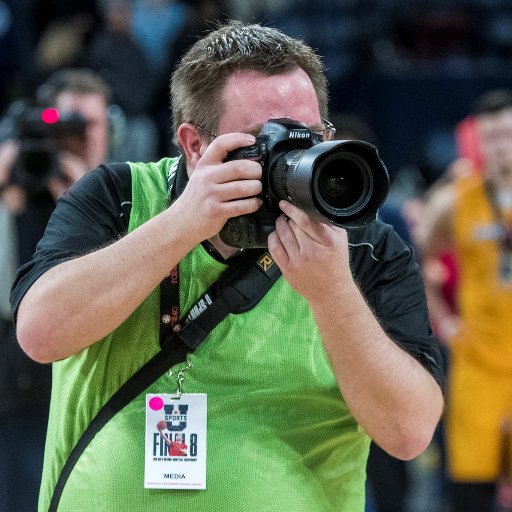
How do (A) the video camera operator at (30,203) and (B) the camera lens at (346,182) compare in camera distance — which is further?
(A) the video camera operator at (30,203)

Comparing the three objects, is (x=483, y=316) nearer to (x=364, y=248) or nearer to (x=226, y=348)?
(x=364, y=248)

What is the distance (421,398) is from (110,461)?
631 mm

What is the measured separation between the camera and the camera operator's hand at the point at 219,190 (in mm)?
2219

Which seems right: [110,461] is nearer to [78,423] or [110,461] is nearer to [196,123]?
[78,423]

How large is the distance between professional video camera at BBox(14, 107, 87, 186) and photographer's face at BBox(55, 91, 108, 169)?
32 mm

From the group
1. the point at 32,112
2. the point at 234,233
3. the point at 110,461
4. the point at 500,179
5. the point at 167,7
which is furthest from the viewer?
the point at 167,7

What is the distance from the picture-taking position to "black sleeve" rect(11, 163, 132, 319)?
242cm

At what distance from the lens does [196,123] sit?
2.51 meters

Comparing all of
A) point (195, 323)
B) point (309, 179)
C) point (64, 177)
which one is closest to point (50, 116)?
point (64, 177)

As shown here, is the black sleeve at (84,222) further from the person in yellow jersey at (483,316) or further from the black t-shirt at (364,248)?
the person in yellow jersey at (483,316)

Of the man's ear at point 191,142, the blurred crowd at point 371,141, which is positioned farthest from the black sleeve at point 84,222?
the blurred crowd at point 371,141

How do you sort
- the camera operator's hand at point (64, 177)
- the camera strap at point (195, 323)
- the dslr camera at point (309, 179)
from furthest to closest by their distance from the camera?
1. the camera operator's hand at point (64, 177)
2. the camera strap at point (195, 323)
3. the dslr camera at point (309, 179)

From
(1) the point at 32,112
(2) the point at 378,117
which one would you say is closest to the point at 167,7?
(2) the point at 378,117

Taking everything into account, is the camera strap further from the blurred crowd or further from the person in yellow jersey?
the person in yellow jersey
